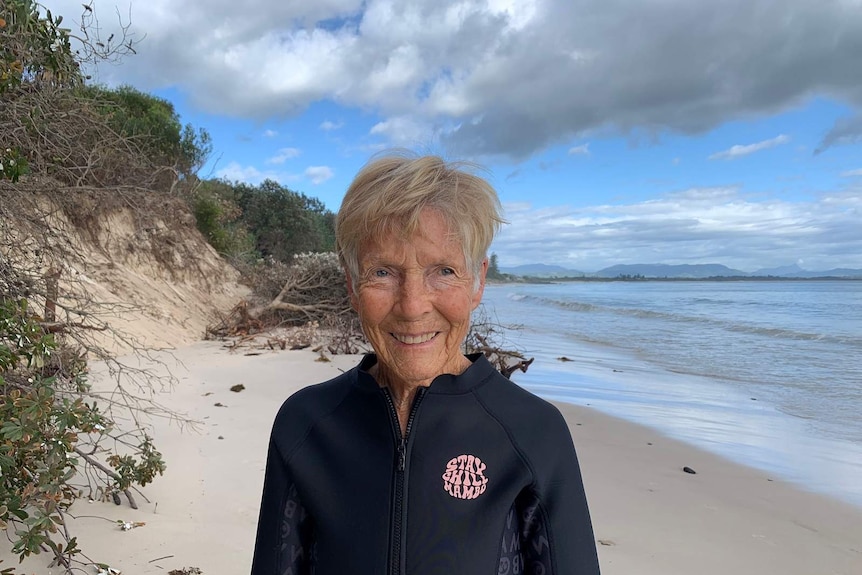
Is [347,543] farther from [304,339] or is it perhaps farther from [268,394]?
[304,339]

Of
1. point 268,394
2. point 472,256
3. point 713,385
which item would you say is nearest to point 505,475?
point 472,256

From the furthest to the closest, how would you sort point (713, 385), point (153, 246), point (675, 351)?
point (675, 351) → point (153, 246) → point (713, 385)

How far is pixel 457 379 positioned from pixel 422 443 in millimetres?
183

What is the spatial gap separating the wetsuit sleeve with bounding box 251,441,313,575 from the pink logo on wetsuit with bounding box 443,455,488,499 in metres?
0.42

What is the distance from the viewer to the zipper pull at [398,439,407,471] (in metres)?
1.39

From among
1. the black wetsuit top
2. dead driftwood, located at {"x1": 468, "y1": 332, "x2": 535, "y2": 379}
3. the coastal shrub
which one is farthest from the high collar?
dead driftwood, located at {"x1": 468, "y1": 332, "x2": 535, "y2": 379}

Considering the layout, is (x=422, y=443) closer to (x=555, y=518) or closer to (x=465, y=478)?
(x=465, y=478)

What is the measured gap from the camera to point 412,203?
1352mm

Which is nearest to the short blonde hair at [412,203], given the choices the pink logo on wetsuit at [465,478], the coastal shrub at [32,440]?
the pink logo on wetsuit at [465,478]

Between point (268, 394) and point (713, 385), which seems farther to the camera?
point (713, 385)

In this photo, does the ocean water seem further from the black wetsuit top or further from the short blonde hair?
the short blonde hair

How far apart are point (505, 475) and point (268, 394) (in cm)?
632

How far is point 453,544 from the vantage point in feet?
4.34

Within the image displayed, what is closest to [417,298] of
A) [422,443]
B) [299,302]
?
[422,443]
